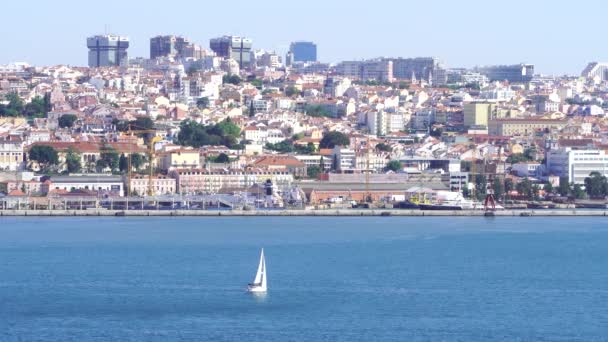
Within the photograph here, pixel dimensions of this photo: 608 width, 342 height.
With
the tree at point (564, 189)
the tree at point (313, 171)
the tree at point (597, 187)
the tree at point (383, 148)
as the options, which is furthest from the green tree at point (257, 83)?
the tree at point (597, 187)

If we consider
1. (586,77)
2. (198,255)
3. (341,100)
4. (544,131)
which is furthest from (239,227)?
(586,77)

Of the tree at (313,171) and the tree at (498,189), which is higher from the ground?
the tree at (313,171)

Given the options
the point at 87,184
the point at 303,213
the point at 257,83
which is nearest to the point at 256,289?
the point at 303,213

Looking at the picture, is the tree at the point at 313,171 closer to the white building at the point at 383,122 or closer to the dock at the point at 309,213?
the dock at the point at 309,213

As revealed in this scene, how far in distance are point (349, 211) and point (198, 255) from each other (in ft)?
25.7

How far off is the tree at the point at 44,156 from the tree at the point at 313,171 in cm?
396

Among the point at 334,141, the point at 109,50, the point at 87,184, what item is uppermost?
the point at 109,50

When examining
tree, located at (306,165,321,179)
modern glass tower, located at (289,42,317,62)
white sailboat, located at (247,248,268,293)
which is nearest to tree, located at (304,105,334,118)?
tree, located at (306,165,321,179)

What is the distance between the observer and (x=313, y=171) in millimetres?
30750

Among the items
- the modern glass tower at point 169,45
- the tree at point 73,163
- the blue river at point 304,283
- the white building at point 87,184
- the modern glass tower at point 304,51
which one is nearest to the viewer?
the blue river at point 304,283

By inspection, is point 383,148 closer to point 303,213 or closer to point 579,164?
point 579,164

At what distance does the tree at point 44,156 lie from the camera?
30.0 metres

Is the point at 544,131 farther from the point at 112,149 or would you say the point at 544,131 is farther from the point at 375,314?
the point at 375,314

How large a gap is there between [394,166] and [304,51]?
150 feet
